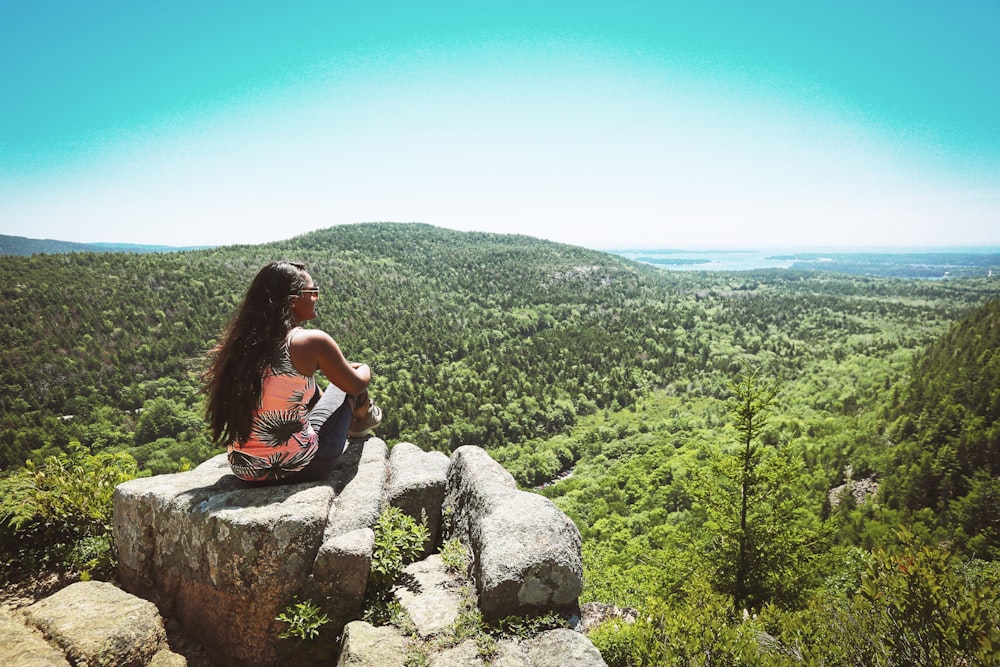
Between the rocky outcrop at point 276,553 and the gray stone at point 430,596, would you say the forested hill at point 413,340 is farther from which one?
the gray stone at point 430,596

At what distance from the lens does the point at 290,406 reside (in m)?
4.75

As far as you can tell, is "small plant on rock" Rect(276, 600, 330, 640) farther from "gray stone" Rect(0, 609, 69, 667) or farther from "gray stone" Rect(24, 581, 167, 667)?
"gray stone" Rect(0, 609, 69, 667)

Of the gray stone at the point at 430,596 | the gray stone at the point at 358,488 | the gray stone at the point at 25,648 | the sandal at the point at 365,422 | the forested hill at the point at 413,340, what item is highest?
the sandal at the point at 365,422

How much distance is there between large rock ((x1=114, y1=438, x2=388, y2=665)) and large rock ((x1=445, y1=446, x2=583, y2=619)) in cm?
132

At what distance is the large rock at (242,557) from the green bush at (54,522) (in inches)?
39.4

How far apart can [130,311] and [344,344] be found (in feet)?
137

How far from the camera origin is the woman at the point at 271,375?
4508 millimetres

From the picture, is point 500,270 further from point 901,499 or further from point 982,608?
point 982,608

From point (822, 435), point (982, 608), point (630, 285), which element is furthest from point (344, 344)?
point (630, 285)

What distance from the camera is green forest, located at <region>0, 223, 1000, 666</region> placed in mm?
4785

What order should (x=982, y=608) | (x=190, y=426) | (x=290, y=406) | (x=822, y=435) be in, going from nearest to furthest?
(x=982, y=608)
(x=290, y=406)
(x=822, y=435)
(x=190, y=426)

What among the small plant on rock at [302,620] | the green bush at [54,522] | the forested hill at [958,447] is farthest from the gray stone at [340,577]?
the forested hill at [958,447]

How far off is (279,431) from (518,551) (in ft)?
9.73

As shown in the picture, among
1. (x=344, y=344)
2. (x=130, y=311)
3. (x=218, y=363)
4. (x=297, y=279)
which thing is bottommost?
(x=344, y=344)
